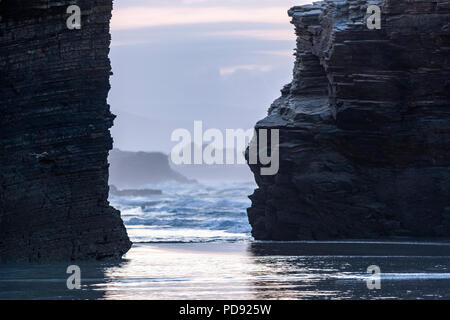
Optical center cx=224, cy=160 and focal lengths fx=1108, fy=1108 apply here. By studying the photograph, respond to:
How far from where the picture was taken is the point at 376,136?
41.1 meters

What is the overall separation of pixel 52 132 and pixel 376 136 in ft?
48.9

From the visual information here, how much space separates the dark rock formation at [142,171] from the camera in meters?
169

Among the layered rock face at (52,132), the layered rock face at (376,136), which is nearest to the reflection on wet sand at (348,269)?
the layered rock face at (376,136)

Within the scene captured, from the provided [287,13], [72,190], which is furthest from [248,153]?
[72,190]

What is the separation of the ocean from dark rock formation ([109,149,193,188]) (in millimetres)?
125932

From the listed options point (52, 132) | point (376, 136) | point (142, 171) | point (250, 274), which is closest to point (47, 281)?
point (250, 274)

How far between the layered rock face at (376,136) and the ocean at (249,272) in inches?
87.7

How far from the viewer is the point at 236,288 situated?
23.6m

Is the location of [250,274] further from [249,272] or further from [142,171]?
[142,171]

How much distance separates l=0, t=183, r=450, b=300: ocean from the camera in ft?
74.7

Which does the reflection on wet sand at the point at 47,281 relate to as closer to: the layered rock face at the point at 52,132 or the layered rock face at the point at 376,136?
the layered rock face at the point at 52,132

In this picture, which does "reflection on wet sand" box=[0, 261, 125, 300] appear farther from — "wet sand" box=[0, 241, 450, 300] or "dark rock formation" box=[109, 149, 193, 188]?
"dark rock formation" box=[109, 149, 193, 188]
